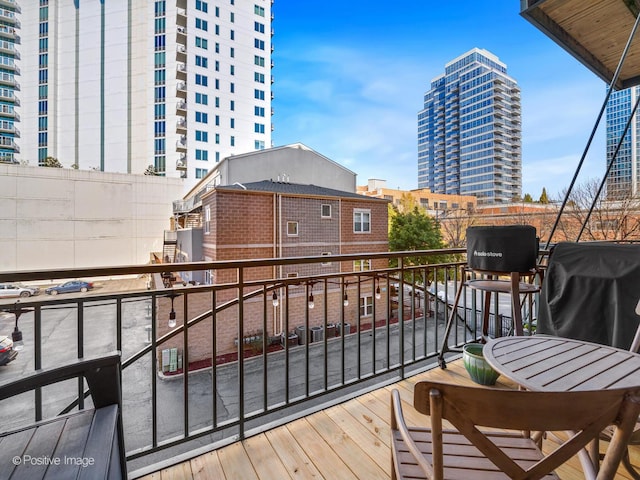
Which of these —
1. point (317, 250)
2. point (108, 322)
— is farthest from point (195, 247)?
point (317, 250)

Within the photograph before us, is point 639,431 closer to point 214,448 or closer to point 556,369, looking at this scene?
point 556,369

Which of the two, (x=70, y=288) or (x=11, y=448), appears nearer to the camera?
(x=11, y=448)

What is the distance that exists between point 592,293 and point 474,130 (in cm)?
4101

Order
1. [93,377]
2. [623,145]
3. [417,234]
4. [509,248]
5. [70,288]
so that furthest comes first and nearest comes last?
[417,234] < [70,288] < [623,145] < [509,248] < [93,377]

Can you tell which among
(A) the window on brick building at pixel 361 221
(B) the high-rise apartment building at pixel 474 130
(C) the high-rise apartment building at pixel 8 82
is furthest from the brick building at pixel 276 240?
(B) the high-rise apartment building at pixel 474 130

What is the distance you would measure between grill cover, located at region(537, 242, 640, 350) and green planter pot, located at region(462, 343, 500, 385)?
481mm

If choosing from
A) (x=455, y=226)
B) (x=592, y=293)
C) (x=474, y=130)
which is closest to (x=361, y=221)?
(x=455, y=226)

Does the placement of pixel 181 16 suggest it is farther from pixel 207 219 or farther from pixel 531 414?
pixel 531 414

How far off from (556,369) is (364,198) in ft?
41.7

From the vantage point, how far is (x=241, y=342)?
1605 millimetres

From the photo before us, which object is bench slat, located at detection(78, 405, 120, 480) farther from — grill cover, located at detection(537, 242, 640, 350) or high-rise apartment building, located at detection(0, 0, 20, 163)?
high-rise apartment building, located at detection(0, 0, 20, 163)

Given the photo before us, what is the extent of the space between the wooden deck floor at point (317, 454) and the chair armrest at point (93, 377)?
682 millimetres

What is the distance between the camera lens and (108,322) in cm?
1120

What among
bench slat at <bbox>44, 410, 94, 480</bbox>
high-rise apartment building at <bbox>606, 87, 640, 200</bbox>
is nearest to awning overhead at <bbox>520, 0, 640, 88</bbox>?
high-rise apartment building at <bbox>606, 87, 640, 200</bbox>
